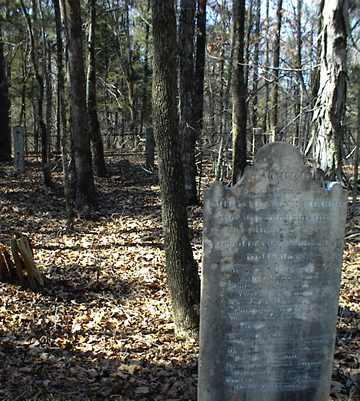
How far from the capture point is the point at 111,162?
70.0 ft

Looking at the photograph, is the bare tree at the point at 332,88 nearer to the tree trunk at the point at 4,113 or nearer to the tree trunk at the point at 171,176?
the tree trunk at the point at 171,176

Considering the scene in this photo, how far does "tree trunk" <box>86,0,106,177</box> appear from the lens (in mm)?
16031

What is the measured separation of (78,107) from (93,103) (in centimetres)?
480

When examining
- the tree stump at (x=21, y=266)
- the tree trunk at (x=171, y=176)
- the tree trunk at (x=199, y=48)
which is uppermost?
the tree trunk at (x=199, y=48)

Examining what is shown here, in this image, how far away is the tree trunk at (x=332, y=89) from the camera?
5.95 m

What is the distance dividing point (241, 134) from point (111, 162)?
9.40 metres

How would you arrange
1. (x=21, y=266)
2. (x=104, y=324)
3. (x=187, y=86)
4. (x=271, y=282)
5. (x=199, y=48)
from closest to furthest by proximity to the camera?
(x=271, y=282)
(x=104, y=324)
(x=21, y=266)
(x=187, y=86)
(x=199, y=48)

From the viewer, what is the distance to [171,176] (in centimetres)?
545

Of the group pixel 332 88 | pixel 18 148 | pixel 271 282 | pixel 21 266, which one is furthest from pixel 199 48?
pixel 271 282

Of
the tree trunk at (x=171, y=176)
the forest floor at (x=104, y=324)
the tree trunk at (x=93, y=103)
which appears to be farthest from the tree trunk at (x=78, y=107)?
the tree trunk at (x=171, y=176)

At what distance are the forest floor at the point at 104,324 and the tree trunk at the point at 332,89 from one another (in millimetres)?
2020

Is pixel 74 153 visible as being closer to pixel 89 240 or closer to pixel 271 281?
pixel 89 240

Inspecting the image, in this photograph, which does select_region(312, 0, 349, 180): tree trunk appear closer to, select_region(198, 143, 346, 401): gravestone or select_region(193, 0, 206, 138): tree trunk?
select_region(198, 143, 346, 401): gravestone

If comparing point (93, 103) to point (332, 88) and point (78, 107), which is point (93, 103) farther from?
point (332, 88)
